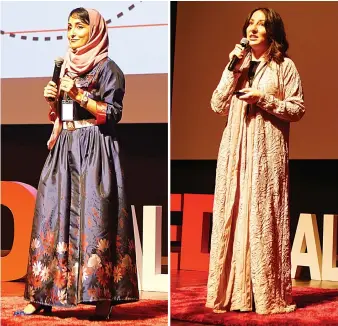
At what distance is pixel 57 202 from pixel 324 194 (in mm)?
1956

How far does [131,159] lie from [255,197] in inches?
25.9

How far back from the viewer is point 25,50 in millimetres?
4023

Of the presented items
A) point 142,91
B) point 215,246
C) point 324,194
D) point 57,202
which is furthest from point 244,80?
point 324,194

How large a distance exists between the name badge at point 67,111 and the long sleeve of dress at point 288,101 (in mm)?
895

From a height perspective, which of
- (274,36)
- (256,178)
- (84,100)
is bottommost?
(256,178)

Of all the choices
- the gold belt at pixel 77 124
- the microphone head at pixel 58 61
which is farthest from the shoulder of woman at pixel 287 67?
the microphone head at pixel 58 61

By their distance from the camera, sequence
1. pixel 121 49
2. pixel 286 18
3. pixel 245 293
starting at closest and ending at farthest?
pixel 245 293 < pixel 121 49 < pixel 286 18

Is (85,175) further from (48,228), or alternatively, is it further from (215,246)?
(215,246)

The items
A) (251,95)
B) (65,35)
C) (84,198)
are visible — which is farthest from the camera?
(65,35)

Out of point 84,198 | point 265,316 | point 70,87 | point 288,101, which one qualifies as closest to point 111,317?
point 84,198

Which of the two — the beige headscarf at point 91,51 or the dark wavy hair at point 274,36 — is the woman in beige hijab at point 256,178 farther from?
the beige headscarf at point 91,51

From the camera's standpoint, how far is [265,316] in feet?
11.5

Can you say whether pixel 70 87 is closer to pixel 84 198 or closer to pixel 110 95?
pixel 110 95

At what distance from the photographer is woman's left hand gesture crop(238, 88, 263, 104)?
345 cm
